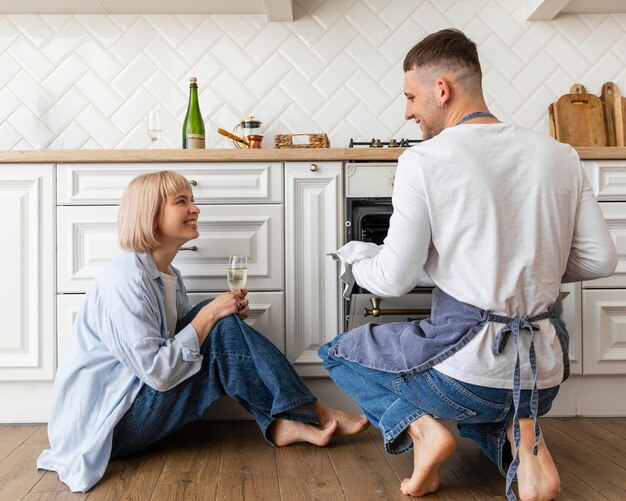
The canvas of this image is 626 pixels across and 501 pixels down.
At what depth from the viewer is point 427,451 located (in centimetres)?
158

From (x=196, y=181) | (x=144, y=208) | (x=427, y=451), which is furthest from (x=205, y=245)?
(x=427, y=451)

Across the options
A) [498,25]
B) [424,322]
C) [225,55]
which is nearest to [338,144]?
[225,55]

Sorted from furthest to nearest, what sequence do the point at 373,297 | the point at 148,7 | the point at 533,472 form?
1. the point at 148,7
2. the point at 373,297
3. the point at 533,472

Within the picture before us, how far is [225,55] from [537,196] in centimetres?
191

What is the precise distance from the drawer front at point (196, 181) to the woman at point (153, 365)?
24cm

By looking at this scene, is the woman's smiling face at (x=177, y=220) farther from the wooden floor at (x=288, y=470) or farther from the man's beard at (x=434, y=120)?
the man's beard at (x=434, y=120)

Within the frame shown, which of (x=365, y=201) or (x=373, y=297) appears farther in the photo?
(x=365, y=201)

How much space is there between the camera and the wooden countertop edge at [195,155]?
2281 mm

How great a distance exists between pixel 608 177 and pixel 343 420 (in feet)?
4.32

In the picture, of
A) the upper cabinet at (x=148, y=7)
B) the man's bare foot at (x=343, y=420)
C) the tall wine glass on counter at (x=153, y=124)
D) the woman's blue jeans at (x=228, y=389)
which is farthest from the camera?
the upper cabinet at (x=148, y=7)

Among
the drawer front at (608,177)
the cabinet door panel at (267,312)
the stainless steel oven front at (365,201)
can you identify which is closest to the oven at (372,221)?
the stainless steel oven front at (365,201)

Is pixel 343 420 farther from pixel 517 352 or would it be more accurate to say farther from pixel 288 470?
pixel 517 352

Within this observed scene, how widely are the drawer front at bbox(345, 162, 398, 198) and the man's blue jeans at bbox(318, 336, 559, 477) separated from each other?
0.69 m

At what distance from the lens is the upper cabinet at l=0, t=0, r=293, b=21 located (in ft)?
9.26
